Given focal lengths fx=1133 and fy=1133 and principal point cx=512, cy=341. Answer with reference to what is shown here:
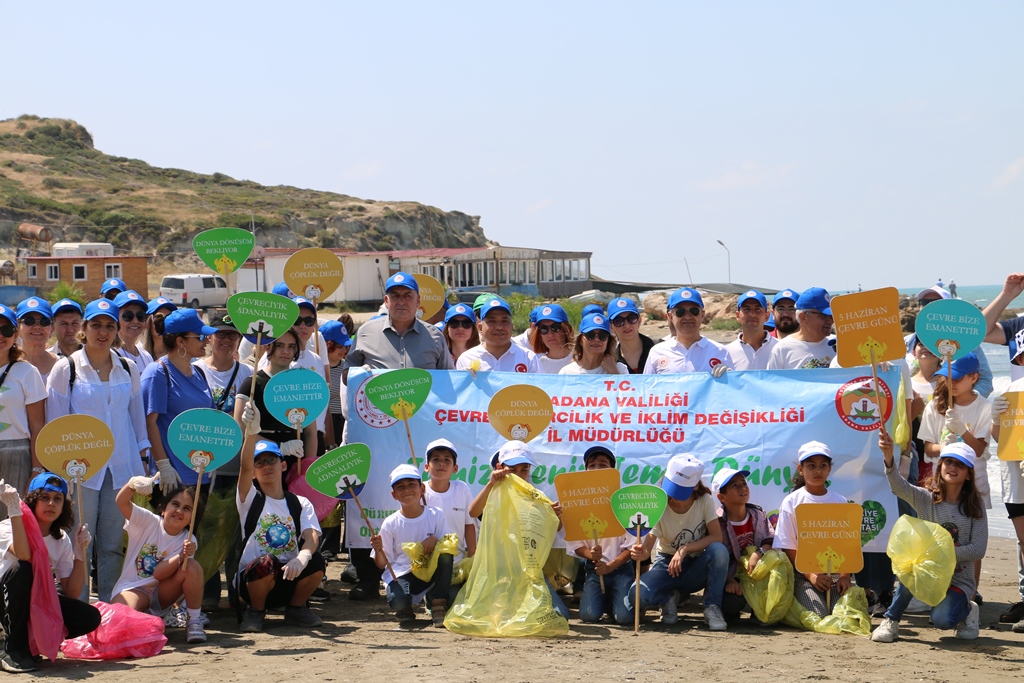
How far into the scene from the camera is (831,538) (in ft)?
21.7

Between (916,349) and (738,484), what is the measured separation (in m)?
1.75

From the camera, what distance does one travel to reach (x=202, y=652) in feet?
20.1

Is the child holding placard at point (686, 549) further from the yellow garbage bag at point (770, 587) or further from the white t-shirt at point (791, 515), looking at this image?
the white t-shirt at point (791, 515)

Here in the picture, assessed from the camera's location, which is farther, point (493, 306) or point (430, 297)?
point (430, 297)

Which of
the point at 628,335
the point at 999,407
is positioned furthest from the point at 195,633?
the point at 999,407

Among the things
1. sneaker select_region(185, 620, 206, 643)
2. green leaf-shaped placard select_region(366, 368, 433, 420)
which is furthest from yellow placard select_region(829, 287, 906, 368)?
sneaker select_region(185, 620, 206, 643)

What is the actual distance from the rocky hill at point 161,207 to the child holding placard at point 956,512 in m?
69.5

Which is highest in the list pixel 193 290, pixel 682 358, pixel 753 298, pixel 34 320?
pixel 193 290

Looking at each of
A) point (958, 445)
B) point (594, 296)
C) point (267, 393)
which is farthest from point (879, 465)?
point (594, 296)

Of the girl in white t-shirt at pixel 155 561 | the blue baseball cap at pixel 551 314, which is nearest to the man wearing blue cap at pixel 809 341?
the blue baseball cap at pixel 551 314

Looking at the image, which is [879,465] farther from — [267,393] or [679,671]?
[267,393]

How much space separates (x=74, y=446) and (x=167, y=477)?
0.67 m

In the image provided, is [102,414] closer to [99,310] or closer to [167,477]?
[167,477]

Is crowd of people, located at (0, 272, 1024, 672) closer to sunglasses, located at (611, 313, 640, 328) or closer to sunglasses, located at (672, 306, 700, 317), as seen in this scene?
sunglasses, located at (672, 306, 700, 317)
